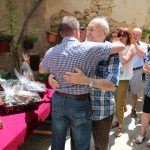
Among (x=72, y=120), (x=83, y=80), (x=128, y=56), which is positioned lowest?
(x=72, y=120)

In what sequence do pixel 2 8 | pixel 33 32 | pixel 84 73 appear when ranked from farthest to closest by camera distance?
pixel 33 32
pixel 2 8
pixel 84 73

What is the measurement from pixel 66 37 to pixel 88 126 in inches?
30.8

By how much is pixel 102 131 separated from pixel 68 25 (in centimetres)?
103

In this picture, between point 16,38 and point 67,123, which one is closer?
point 67,123

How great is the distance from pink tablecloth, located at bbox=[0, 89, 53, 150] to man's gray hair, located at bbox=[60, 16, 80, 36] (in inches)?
39.9

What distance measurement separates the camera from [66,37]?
8.43 feet

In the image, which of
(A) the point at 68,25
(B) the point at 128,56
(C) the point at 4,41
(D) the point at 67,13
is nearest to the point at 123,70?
(B) the point at 128,56

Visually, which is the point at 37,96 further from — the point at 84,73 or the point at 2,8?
the point at 2,8

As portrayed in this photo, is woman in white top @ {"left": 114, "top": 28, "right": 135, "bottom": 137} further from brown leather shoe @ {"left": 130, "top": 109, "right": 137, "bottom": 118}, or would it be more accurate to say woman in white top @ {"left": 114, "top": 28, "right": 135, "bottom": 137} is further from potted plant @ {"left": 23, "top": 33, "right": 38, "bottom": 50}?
potted plant @ {"left": 23, "top": 33, "right": 38, "bottom": 50}

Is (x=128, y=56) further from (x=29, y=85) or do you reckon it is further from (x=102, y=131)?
(x=102, y=131)

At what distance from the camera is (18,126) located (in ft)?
9.72

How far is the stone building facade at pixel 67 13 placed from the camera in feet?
21.3

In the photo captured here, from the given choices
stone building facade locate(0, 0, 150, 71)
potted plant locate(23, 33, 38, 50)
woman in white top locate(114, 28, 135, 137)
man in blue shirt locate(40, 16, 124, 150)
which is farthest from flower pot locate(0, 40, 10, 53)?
man in blue shirt locate(40, 16, 124, 150)

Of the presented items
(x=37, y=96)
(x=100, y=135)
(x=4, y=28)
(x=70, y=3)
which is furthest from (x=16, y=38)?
(x=100, y=135)
